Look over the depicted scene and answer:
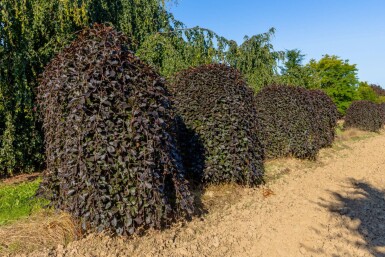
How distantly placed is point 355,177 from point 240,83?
339 cm

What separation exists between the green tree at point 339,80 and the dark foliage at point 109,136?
22.4m

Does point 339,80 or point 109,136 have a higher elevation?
point 339,80

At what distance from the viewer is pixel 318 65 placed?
25891 mm

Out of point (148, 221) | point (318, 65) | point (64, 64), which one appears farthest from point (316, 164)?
point (318, 65)

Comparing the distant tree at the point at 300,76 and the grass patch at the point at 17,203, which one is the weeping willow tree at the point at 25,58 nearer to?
the grass patch at the point at 17,203

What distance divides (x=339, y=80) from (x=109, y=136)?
24567mm

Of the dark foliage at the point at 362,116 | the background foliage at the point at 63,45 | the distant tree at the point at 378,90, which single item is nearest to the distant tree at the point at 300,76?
the background foliage at the point at 63,45

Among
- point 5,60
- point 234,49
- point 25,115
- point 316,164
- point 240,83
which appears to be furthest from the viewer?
point 234,49

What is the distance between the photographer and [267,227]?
377 cm

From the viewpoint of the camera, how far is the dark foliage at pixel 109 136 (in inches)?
118

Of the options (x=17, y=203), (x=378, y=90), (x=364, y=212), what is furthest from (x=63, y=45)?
(x=378, y=90)

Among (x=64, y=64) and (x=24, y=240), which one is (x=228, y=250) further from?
(x=64, y=64)

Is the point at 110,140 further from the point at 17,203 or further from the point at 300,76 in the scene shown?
the point at 300,76

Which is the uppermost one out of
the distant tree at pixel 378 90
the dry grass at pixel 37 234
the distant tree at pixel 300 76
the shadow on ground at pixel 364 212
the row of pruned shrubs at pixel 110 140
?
the distant tree at pixel 378 90
